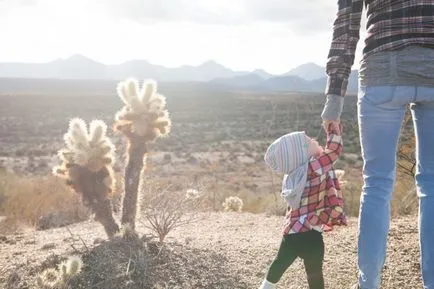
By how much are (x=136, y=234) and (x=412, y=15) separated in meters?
2.92

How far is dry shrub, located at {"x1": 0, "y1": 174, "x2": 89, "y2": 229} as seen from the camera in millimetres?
8742

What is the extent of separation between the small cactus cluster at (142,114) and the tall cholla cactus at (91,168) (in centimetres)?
28

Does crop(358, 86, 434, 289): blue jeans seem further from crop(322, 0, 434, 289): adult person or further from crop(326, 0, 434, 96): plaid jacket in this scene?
crop(326, 0, 434, 96): plaid jacket

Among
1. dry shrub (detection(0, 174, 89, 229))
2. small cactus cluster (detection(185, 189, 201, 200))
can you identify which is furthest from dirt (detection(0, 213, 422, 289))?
dry shrub (detection(0, 174, 89, 229))

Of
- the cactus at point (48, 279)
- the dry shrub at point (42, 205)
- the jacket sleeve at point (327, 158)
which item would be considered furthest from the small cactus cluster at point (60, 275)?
the dry shrub at point (42, 205)

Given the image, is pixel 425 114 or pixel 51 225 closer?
pixel 425 114

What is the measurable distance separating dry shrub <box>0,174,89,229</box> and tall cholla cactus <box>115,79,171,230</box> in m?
2.87

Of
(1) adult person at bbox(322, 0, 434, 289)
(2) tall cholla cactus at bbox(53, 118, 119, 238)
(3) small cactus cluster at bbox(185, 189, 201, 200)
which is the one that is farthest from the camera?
(3) small cactus cluster at bbox(185, 189, 201, 200)

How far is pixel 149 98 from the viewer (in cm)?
534

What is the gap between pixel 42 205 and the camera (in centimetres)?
996

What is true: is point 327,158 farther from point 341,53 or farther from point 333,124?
point 341,53

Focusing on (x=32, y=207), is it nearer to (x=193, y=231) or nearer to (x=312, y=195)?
(x=193, y=231)

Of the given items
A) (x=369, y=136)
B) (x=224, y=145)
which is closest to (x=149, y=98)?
(x=369, y=136)

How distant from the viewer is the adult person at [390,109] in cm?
283
